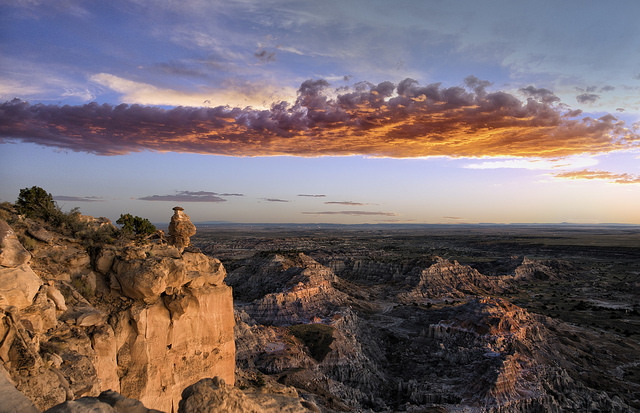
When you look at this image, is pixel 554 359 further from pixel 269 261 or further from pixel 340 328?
pixel 269 261

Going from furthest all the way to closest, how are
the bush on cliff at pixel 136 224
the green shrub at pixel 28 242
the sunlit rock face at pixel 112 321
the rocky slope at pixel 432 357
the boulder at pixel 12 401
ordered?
the rocky slope at pixel 432 357 → the bush on cliff at pixel 136 224 → the green shrub at pixel 28 242 → the sunlit rock face at pixel 112 321 → the boulder at pixel 12 401

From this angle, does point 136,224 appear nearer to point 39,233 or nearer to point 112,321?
point 39,233

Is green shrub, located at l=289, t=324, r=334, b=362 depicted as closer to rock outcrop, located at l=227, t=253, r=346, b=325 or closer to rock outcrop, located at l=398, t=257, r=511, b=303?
rock outcrop, located at l=227, t=253, r=346, b=325

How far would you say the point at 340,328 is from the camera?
4122 centimetres

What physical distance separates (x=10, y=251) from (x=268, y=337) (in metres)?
29.6

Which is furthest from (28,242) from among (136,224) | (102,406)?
(102,406)

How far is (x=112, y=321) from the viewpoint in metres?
11.2

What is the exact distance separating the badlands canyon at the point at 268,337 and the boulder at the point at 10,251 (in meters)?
0.03

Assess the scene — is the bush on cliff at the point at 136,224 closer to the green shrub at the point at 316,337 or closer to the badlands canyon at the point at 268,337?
the badlands canyon at the point at 268,337

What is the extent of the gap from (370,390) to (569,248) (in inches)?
6664

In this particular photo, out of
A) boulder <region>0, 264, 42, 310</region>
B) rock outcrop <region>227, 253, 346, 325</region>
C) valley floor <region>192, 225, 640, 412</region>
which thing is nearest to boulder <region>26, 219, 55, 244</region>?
boulder <region>0, 264, 42, 310</region>

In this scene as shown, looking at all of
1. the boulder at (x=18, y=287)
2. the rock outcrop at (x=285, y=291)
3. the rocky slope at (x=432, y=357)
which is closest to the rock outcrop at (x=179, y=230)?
the boulder at (x=18, y=287)

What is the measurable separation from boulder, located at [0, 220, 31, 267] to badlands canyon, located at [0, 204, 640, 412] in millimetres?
32

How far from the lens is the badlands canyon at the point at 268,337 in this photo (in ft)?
27.8
